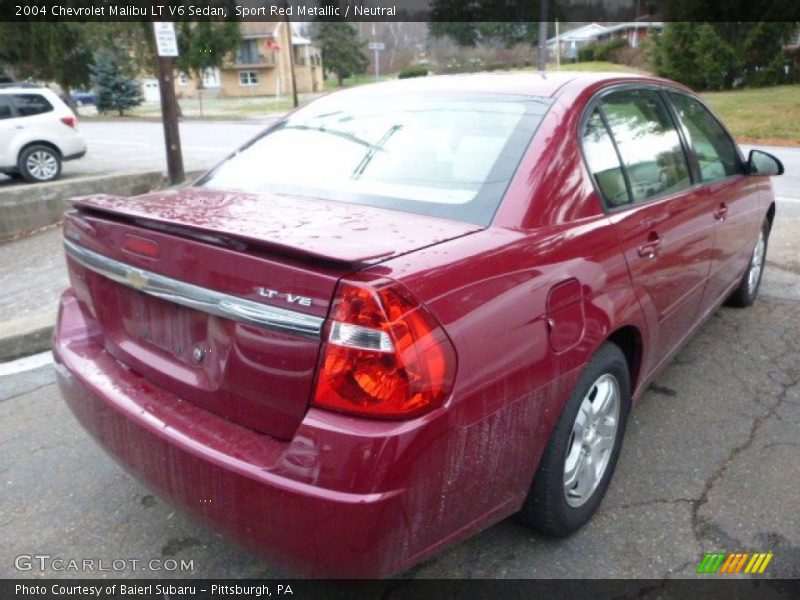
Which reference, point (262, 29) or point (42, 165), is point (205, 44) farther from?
point (42, 165)

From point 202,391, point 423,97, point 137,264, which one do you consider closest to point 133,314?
point 137,264

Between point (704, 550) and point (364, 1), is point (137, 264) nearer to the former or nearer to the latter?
point (704, 550)

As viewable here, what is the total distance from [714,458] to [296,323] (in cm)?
217

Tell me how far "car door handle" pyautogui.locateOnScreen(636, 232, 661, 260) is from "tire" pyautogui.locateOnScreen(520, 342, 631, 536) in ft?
1.33

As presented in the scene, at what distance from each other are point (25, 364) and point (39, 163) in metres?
9.57

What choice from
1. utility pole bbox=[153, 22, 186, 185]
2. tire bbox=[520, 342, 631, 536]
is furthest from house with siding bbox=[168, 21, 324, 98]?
tire bbox=[520, 342, 631, 536]

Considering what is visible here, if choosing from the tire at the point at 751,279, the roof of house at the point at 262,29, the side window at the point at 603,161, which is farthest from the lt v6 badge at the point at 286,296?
the roof of house at the point at 262,29

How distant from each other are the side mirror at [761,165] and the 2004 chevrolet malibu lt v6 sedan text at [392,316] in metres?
1.24

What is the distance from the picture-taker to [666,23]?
33312 mm

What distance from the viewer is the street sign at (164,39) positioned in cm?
905

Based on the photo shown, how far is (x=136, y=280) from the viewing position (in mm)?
2178

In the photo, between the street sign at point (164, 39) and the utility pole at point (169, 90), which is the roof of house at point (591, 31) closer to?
the utility pole at point (169, 90)

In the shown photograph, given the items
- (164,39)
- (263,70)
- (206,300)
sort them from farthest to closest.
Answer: (263,70)
(164,39)
(206,300)

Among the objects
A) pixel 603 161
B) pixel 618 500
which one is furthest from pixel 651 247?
pixel 618 500
